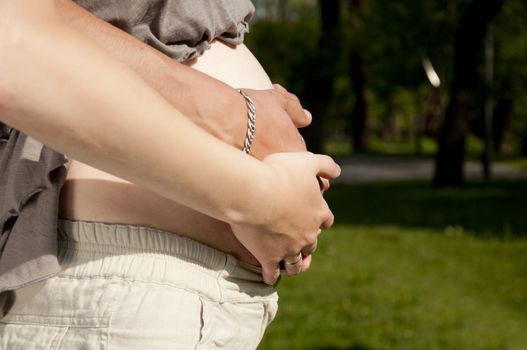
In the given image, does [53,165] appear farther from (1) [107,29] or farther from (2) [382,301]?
(2) [382,301]

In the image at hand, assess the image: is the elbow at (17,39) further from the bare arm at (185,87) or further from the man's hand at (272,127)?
the man's hand at (272,127)

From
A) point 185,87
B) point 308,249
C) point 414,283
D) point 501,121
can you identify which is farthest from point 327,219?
point 501,121

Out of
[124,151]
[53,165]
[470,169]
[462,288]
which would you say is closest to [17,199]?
[53,165]

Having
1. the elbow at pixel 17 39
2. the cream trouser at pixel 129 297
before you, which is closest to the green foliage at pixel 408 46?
the cream trouser at pixel 129 297

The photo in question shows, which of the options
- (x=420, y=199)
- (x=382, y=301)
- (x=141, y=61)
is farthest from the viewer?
(x=420, y=199)

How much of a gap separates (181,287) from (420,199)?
11851 millimetres

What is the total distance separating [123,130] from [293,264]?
39 cm

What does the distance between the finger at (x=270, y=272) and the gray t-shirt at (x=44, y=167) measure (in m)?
0.31

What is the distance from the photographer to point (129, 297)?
4.08 ft

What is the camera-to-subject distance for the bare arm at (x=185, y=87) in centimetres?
125

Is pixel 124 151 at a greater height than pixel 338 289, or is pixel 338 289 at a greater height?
pixel 124 151

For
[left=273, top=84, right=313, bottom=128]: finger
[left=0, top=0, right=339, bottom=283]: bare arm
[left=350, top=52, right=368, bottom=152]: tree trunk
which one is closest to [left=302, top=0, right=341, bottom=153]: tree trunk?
[left=350, top=52, right=368, bottom=152]: tree trunk

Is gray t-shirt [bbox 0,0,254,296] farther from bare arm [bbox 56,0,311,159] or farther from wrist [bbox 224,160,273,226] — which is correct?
wrist [bbox 224,160,273,226]

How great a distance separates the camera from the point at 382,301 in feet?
21.9
